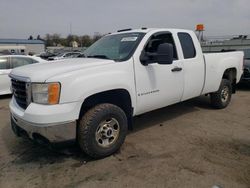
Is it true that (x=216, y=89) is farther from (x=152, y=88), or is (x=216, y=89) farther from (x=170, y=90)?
(x=152, y=88)

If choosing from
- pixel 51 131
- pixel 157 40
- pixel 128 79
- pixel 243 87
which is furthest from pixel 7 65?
pixel 243 87

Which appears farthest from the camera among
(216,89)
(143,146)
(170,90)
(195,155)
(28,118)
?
(216,89)

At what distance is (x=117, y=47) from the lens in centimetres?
446

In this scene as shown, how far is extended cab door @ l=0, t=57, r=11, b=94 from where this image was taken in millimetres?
8406

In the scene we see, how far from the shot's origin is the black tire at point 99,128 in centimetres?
349

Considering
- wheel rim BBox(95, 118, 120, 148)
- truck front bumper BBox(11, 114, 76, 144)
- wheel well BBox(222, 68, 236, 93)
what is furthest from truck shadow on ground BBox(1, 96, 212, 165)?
wheel well BBox(222, 68, 236, 93)

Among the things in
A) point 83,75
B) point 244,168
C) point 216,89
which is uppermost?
point 83,75

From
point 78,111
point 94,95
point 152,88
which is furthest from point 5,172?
point 152,88

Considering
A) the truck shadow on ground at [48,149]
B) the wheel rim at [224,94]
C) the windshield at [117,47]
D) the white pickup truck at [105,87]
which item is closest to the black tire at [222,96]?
the wheel rim at [224,94]

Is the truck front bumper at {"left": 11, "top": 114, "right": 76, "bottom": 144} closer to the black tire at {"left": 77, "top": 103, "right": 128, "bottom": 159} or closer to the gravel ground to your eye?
the black tire at {"left": 77, "top": 103, "right": 128, "bottom": 159}

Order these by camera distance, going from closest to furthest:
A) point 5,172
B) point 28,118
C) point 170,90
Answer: point 28,118 → point 5,172 → point 170,90

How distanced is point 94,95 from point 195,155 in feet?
5.87

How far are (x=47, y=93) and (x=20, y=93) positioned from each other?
68 cm

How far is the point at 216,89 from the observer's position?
6.13 m
